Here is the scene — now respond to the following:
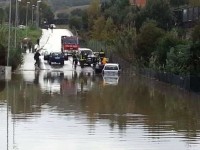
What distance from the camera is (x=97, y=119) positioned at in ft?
74.8

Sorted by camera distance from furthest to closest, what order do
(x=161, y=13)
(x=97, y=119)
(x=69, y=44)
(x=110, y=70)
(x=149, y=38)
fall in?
1. (x=69, y=44)
2. (x=161, y=13)
3. (x=149, y=38)
4. (x=110, y=70)
5. (x=97, y=119)

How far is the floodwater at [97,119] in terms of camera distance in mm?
17172

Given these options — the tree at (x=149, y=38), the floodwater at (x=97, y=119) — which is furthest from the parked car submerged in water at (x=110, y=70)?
the floodwater at (x=97, y=119)

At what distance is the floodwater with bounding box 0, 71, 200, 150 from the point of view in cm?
1717

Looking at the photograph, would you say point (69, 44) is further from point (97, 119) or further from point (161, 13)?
point (97, 119)

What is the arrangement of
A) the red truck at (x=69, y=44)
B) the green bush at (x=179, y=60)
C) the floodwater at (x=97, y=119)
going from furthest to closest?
the red truck at (x=69, y=44), the green bush at (x=179, y=60), the floodwater at (x=97, y=119)

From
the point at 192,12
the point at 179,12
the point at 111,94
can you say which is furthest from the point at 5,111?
the point at 179,12

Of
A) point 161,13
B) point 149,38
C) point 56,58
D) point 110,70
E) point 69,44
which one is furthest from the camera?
point 69,44

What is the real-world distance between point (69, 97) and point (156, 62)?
21044 millimetres

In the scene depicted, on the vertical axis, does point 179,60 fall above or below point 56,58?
above

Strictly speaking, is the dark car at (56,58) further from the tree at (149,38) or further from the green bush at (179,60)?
the green bush at (179,60)

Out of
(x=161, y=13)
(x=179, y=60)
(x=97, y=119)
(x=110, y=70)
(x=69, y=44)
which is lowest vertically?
(x=110, y=70)

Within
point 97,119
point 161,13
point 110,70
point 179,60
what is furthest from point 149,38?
point 97,119

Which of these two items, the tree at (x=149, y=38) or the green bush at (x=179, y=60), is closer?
the green bush at (x=179, y=60)
